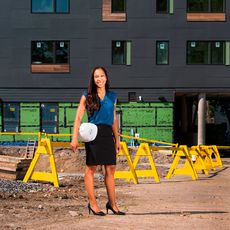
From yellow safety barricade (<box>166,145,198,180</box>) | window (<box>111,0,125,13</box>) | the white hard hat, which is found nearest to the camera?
the white hard hat

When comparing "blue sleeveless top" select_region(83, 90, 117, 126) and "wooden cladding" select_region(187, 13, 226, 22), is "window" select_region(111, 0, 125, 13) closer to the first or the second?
"wooden cladding" select_region(187, 13, 226, 22)

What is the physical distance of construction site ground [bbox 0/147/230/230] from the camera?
7.79m

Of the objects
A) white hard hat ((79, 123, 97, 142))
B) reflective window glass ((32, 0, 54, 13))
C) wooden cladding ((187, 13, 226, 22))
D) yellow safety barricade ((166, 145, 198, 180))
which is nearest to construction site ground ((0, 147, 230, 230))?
white hard hat ((79, 123, 97, 142))

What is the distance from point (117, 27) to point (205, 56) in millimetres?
5951

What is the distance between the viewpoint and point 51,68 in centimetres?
3800

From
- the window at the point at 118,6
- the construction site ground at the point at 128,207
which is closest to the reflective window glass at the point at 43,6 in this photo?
the window at the point at 118,6

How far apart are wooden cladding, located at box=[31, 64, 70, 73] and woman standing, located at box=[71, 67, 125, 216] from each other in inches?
1180

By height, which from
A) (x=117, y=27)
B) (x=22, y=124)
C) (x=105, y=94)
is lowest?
(x=22, y=124)

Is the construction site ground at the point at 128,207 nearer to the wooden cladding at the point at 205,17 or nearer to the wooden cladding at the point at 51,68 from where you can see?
the wooden cladding at the point at 51,68

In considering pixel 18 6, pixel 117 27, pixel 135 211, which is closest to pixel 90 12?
pixel 117 27

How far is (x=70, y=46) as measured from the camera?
3809 centimetres

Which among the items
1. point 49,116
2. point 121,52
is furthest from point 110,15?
point 49,116

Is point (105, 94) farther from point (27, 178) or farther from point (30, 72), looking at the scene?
point (30, 72)

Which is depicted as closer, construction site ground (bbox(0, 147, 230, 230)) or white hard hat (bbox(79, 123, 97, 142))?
construction site ground (bbox(0, 147, 230, 230))
